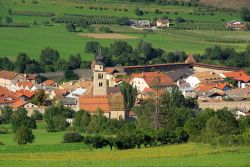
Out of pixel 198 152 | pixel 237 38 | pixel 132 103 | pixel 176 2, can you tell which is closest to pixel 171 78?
pixel 132 103

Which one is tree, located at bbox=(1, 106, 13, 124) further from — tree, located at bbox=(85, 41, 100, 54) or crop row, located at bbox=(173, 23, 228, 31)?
crop row, located at bbox=(173, 23, 228, 31)

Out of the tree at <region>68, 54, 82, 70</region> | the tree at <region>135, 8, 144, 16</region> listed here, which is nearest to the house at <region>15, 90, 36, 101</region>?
the tree at <region>68, 54, 82, 70</region>

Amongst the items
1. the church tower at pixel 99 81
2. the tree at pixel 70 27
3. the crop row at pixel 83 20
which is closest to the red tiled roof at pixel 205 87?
the church tower at pixel 99 81

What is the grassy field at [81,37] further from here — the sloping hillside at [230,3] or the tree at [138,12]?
the sloping hillside at [230,3]

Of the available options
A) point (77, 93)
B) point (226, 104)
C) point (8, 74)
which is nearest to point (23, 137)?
point (77, 93)

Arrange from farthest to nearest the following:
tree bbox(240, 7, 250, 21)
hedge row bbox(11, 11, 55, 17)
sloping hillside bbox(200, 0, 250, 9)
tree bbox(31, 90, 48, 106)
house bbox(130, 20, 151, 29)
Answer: sloping hillside bbox(200, 0, 250, 9)
tree bbox(240, 7, 250, 21)
hedge row bbox(11, 11, 55, 17)
house bbox(130, 20, 151, 29)
tree bbox(31, 90, 48, 106)

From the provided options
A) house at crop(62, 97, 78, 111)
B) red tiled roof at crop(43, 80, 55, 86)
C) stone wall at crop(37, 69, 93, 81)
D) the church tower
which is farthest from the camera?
stone wall at crop(37, 69, 93, 81)
